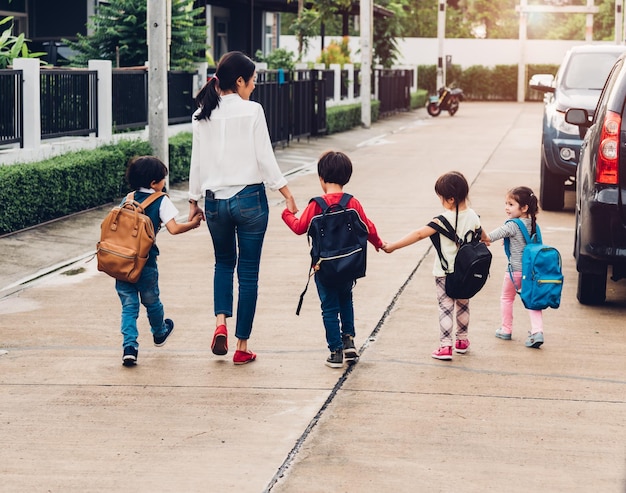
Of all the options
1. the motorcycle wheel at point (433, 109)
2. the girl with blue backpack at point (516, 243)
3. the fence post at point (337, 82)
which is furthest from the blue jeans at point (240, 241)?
the motorcycle wheel at point (433, 109)

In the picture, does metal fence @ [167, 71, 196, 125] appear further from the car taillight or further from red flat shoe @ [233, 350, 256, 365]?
red flat shoe @ [233, 350, 256, 365]

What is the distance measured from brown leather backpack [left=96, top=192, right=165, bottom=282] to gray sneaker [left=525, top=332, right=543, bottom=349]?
239 cm

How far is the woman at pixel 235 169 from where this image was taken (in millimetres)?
6727

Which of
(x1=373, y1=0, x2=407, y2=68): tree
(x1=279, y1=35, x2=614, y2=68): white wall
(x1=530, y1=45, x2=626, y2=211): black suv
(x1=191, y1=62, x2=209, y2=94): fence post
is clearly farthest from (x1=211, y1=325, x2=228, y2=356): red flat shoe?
(x1=279, y1=35, x2=614, y2=68): white wall

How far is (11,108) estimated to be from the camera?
492 inches

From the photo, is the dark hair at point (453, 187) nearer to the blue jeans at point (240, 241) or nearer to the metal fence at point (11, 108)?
the blue jeans at point (240, 241)

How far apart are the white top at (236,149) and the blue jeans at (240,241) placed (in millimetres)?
74

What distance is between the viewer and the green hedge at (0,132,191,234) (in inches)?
447

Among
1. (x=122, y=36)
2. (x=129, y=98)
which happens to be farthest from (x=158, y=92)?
(x=122, y=36)

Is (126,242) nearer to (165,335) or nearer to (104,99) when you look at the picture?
(165,335)

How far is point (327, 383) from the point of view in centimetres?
652

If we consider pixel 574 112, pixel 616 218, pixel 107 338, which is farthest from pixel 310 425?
pixel 574 112

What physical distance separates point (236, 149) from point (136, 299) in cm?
112

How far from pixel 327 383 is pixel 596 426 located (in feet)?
4.90
